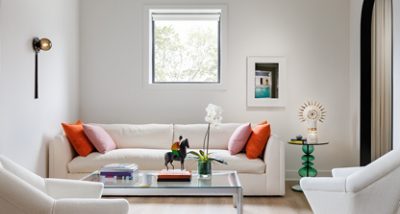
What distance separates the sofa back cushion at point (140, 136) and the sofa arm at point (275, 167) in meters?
1.27

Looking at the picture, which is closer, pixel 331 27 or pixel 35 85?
Result: pixel 35 85

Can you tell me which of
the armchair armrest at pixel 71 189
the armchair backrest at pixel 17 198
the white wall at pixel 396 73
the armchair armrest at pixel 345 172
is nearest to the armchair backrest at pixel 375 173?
the armchair armrest at pixel 345 172

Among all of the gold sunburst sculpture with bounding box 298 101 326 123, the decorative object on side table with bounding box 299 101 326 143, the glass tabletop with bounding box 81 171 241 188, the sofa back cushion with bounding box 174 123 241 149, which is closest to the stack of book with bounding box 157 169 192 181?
the glass tabletop with bounding box 81 171 241 188

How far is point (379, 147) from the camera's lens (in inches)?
246

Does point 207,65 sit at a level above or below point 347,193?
above

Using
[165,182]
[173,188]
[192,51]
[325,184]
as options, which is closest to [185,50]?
[192,51]

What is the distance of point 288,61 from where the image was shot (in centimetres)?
677

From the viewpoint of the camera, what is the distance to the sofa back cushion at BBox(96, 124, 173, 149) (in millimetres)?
6277

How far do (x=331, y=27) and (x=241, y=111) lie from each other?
5.12ft

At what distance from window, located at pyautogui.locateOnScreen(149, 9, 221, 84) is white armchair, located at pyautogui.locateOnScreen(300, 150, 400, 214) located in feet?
11.8

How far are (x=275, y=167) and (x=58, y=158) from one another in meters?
2.29

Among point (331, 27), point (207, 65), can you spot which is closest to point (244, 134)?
point (207, 65)

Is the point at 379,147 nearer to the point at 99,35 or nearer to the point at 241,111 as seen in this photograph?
the point at 241,111

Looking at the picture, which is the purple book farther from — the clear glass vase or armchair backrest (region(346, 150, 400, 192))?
armchair backrest (region(346, 150, 400, 192))
